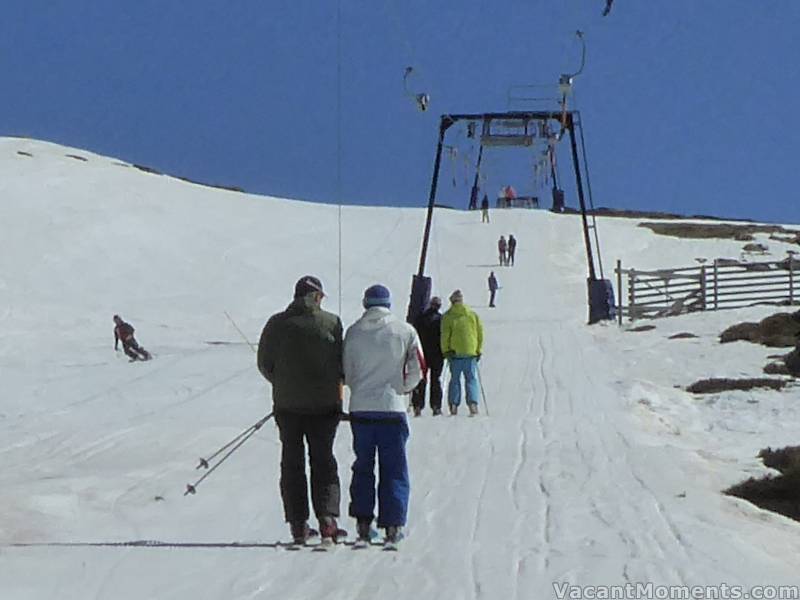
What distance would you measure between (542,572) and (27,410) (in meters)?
17.1

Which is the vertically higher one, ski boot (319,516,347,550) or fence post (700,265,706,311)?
fence post (700,265,706,311)

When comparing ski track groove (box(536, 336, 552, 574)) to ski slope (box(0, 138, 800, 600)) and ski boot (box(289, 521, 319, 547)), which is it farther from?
ski boot (box(289, 521, 319, 547))

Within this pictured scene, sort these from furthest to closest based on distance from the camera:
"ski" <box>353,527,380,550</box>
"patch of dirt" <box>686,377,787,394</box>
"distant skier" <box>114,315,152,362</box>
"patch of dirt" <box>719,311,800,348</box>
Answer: "distant skier" <box>114,315,152,362</box>
"patch of dirt" <box>719,311,800,348</box>
"patch of dirt" <box>686,377,787,394</box>
"ski" <box>353,527,380,550</box>

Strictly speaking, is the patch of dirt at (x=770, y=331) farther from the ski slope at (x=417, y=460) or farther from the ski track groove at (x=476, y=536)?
the ski track groove at (x=476, y=536)

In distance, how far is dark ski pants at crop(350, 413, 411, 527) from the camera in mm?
10570

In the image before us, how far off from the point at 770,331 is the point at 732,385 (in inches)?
354

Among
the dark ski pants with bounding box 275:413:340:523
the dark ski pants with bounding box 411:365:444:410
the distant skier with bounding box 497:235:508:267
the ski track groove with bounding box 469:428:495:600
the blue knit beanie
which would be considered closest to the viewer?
the ski track groove with bounding box 469:428:495:600

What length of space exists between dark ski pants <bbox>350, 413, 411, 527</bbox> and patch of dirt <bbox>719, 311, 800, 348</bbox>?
21.3 m

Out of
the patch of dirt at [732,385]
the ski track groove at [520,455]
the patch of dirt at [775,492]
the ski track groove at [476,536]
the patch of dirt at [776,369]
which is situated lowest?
the patch of dirt at [775,492]

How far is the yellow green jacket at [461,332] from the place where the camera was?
1983 cm

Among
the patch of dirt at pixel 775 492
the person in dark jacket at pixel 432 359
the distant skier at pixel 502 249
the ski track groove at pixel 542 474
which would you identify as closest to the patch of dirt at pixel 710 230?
the distant skier at pixel 502 249

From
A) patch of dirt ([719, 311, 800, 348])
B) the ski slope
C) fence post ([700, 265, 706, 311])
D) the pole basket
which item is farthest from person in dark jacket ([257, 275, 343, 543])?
fence post ([700, 265, 706, 311])

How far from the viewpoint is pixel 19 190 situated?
69.6 meters

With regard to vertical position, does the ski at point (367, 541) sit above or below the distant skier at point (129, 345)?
below
